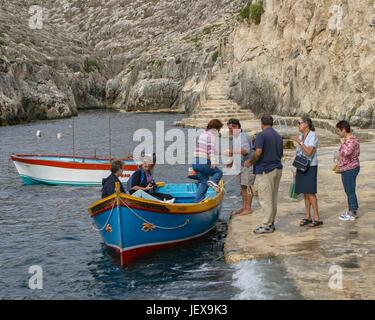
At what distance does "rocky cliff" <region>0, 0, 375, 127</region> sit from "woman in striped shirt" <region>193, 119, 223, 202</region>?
21.2m

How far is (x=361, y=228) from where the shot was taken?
13594mm

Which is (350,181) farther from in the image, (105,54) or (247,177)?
(105,54)

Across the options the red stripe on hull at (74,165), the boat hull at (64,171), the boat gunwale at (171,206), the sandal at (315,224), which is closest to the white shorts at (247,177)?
the boat gunwale at (171,206)

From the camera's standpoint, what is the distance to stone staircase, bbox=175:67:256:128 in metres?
59.2

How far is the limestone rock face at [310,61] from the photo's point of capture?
119 feet

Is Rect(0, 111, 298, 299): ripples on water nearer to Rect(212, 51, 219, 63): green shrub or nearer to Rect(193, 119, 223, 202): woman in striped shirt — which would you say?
Rect(193, 119, 223, 202): woman in striped shirt

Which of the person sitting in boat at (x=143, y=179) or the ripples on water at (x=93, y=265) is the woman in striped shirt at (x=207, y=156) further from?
the ripples on water at (x=93, y=265)

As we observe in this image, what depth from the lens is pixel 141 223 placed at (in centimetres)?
1418

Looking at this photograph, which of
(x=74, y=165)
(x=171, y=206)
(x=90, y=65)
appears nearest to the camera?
(x=171, y=206)

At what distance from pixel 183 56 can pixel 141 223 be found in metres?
A: 85.8

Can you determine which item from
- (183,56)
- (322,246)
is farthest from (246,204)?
(183,56)

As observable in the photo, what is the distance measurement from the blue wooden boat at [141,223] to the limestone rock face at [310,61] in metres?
22.2

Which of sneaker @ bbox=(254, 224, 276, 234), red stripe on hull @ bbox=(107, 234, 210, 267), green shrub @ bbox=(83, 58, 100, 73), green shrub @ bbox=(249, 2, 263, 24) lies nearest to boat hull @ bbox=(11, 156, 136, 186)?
red stripe on hull @ bbox=(107, 234, 210, 267)
